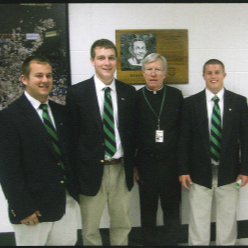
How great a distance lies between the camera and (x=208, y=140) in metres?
1.70

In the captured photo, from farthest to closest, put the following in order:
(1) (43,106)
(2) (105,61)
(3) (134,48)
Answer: (3) (134,48) < (2) (105,61) < (1) (43,106)

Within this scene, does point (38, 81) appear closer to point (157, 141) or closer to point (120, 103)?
point (120, 103)

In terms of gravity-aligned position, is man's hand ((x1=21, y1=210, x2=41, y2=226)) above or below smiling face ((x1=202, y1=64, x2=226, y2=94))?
below

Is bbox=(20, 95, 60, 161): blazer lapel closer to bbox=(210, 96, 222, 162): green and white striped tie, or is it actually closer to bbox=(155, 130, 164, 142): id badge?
bbox=(155, 130, 164, 142): id badge

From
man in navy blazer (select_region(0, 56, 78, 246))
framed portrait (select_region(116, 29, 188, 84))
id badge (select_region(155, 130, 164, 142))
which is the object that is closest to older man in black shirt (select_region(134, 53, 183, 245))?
id badge (select_region(155, 130, 164, 142))

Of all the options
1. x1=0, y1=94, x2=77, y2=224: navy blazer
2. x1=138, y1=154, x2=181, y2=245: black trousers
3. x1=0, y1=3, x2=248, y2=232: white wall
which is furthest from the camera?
x1=0, y1=3, x2=248, y2=232: white wall

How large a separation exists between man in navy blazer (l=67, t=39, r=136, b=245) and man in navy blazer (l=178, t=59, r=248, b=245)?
1.47 ft

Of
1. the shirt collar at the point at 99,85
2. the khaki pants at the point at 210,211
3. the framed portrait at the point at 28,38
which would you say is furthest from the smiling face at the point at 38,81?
the khaki pants at the point at 210,211

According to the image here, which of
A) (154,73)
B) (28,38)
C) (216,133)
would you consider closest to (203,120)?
(216,133)

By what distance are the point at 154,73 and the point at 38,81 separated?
867 millimetres

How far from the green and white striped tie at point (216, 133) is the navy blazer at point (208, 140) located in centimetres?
4

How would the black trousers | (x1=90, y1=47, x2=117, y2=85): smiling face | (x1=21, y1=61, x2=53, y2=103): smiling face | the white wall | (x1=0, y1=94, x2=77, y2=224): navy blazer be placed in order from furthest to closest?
the white wall
the black trousers
(x1=90, y1=47, x2=117, y2=85): smiling face
(x1=21, y1=61, x2=53, y2=103): smiling face
(x1=0, y1=94, x2=77, y2=224): navy blazer

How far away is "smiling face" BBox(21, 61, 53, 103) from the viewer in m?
1.33

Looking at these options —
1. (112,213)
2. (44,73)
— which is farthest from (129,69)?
(112,213)
